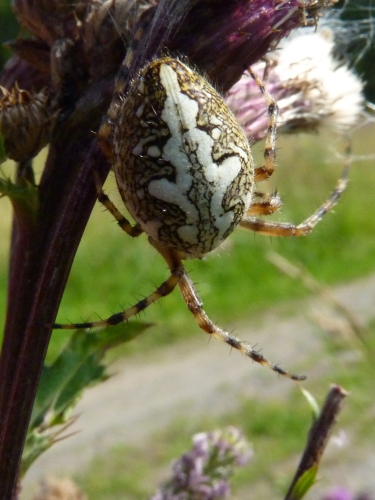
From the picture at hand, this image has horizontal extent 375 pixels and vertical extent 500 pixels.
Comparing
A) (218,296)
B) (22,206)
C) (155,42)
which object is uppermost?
(155,42)

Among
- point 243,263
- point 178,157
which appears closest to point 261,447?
point 243,263

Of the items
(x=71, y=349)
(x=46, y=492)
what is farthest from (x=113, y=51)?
(x=46, y=492)

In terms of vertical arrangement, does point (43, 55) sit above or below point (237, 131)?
above

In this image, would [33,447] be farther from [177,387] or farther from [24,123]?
[177,387]

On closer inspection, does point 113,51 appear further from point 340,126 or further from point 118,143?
point 340,126

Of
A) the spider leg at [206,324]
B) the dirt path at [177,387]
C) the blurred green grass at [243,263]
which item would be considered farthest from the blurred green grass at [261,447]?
the spider leg at [206,324]

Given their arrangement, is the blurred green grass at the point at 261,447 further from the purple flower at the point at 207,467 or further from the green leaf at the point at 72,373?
the green leaf at the point at 72,373

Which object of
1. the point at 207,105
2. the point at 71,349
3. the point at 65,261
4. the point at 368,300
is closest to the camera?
the point at 65,261
